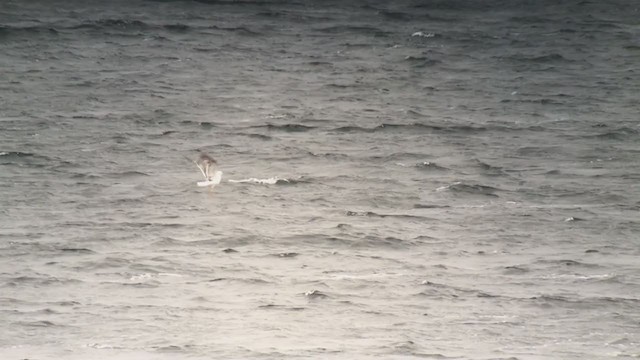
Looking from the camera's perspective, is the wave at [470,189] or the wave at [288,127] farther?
the wave at [288,127]

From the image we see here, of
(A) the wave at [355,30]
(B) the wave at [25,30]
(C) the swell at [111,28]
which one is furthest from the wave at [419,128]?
(B) the wave at [25,30]

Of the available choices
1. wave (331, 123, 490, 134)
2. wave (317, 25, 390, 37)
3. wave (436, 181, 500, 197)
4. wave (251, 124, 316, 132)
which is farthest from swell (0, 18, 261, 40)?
wave (436, 181, 500, 197)

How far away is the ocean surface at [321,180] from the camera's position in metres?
5.53

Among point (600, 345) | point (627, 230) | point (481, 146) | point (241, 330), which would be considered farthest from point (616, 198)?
point (241, 330)

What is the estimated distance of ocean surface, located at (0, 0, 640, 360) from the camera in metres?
5.53

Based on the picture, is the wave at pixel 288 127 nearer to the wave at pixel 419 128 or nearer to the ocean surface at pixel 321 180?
the ocean surface at pixel 321 180

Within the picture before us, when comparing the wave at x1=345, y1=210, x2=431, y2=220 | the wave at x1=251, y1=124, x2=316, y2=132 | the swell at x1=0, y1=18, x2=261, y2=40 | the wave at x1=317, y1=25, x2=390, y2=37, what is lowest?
the wave at x1=345, y1=210, x2=431, y2=220

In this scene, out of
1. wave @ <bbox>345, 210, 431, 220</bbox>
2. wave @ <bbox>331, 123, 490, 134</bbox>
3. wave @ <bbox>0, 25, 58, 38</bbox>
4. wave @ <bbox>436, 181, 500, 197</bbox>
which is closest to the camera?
wave @ <bbox>345, 210, 431, 220</bbox>

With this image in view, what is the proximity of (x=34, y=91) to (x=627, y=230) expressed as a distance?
12.1 ft

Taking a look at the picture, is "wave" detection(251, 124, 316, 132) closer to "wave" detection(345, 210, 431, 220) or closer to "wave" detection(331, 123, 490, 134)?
"wave" detection(331, 123, 490, 134)

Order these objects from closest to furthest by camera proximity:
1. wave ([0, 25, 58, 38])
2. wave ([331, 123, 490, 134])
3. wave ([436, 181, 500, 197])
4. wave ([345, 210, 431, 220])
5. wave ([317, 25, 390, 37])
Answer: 1. wave ([345, 210, 431, 220])
2. wave ([436, 181, 500, 197])
3. wave ([331, 123, 490, 134])
4. wave ([0, 25, 58, 38])
5. wave ([317, 25, 390, 37])

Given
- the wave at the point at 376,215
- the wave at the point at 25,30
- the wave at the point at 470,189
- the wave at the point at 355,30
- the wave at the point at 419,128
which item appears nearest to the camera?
the wave at the point at 376,215

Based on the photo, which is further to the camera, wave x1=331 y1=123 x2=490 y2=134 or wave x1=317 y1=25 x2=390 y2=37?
wave x1=317 y1=25 x2=390 y2=37

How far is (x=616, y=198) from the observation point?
696 centimetres
